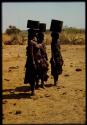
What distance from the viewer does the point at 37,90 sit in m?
12.7

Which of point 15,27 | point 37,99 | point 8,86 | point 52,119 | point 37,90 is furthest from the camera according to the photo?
point 15,27

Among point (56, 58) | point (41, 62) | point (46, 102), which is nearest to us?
point (46, 102)

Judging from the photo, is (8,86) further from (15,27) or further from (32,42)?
(15,27)

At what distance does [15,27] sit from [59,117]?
1731 inches

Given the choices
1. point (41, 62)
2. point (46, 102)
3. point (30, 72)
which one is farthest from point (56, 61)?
point (46, 102)

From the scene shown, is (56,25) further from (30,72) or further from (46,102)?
(46,102)

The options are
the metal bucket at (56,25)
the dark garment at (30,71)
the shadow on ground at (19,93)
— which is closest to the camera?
the dark garment at (30,71)

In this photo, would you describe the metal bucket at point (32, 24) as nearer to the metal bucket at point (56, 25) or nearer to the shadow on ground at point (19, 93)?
the metal bucket at point (56, 25)

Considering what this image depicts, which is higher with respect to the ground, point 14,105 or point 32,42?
point 32,42

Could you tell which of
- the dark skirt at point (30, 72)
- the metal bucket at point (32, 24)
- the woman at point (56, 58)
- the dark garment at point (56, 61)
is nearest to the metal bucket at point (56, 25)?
the woman at point (56, 58)

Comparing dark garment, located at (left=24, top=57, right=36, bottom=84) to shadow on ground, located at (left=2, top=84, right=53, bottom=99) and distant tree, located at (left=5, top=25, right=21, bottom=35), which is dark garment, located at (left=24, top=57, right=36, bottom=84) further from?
distant tree, located at (left=5, top=25, right=21, bottom=35)

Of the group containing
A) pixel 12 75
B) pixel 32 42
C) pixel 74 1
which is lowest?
pixel 12 75

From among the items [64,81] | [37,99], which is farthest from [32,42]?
[64,81]

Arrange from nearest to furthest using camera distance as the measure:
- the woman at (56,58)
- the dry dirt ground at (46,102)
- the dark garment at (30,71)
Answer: the dry dirt ground at (46,102)
the dark garment at (30,71)
the woman at (56,58)
